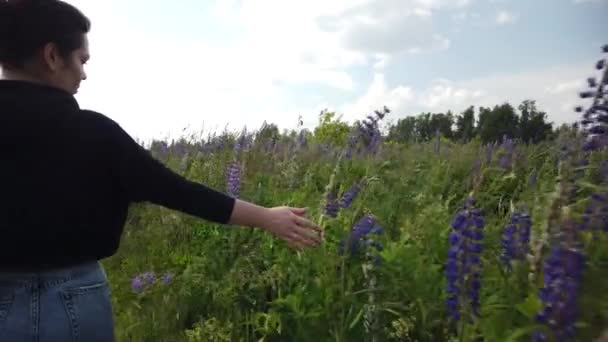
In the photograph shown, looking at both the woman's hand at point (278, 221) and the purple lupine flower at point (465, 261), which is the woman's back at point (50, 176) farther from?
the purple lupine flower at point (465, 261)

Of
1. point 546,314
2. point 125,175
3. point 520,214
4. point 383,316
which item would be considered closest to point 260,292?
point 383,316

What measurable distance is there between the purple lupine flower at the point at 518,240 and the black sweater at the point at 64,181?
3.65 ft

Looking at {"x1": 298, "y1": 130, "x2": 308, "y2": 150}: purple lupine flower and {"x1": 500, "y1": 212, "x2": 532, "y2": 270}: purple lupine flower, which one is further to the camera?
{"x1": 298, "y1": 130, "x2": 308, "y2": 150}: purple lupine flower

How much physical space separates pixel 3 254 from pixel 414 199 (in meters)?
2.52

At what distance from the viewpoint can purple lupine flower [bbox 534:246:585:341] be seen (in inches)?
54.9

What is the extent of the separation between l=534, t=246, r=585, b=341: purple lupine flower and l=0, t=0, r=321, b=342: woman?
1130 mm

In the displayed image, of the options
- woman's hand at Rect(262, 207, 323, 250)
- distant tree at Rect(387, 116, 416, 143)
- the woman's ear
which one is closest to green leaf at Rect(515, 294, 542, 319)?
woman's hand at Rect(262, 207, 323, 250)

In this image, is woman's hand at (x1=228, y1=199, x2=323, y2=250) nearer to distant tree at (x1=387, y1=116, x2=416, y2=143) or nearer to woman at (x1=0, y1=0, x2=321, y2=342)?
woman at (x1=0, y1=0, x2=321, y2=342)

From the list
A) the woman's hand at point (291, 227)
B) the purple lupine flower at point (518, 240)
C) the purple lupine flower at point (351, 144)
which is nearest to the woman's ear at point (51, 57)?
the woman's hand at point (291, 227)

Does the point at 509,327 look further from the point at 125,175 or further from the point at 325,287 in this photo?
the point at 125,175

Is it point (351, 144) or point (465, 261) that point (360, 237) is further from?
point (351, 144)

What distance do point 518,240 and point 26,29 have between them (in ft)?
6.40

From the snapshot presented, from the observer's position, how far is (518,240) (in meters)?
1.98

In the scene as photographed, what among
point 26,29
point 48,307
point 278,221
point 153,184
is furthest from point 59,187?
point 278,221
